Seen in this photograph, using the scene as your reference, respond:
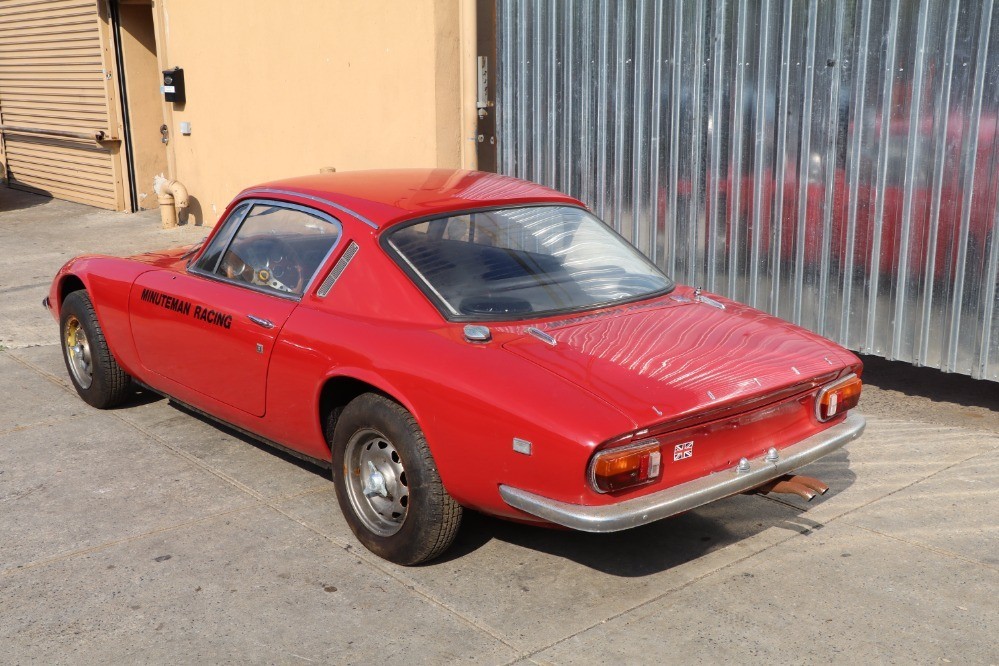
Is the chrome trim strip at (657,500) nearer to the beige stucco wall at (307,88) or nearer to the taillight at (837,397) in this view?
the taillight at (837,397)

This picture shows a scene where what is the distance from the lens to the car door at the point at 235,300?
4719 mm

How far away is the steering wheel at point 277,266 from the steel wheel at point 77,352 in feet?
5.64

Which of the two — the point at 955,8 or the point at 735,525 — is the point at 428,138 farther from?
the point at 735,525

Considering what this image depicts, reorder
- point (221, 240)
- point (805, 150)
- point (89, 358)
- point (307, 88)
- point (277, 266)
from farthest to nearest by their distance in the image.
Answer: point (307, 88), point (805, 150), point (89, 358), point (221, 240), point (277, 266)

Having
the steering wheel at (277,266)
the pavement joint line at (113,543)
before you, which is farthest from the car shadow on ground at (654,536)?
the steering wheel at (277,266)

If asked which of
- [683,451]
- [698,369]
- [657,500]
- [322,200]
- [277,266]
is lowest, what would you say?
[657,500]

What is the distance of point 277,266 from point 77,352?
204cm

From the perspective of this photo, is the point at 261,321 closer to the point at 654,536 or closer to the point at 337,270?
the point at 337,270

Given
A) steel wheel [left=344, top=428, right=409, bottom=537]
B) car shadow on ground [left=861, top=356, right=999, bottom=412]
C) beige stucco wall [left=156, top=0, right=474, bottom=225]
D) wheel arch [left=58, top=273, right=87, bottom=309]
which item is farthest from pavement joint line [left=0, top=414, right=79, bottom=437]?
car shadow on ground [left=861, top=356, right=999, bottom=412]

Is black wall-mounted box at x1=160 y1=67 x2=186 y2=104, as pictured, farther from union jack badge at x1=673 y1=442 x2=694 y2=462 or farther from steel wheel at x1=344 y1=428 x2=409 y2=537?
union jack badge at x1=673 y1=442 x2=694 y2=462

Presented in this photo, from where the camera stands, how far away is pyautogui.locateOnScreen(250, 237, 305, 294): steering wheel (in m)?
4.78

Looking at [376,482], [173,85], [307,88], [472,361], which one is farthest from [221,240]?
[173,85]

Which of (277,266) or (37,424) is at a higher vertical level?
(277,266)

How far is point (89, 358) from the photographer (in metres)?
6.18
